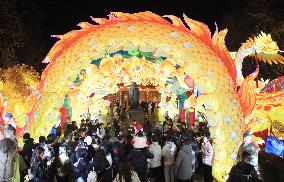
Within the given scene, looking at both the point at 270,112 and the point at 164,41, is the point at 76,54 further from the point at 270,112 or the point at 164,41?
the point at 270,112

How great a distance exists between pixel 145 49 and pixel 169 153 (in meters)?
3.30

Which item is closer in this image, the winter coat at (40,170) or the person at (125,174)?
the person at (125,174)

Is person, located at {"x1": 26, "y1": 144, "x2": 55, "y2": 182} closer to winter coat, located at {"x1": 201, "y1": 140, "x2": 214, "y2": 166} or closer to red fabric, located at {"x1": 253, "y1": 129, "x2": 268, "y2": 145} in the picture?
winter coat, located at {"x1": 201, "y1": 140, "x2": 214, "y2": 166}

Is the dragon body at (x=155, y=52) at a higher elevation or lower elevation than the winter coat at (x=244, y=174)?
higher

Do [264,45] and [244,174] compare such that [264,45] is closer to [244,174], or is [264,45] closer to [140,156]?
[140,156]

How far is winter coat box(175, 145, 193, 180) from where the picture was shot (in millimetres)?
8695

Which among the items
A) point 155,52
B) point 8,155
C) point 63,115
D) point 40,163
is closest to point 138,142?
point 40,163

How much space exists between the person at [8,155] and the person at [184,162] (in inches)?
144

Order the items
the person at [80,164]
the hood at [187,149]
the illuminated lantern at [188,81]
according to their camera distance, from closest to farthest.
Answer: the person at [80,164], the hood at [187,149], the illuminated lantern at [188,81]

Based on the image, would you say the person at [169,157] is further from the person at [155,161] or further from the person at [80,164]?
the person at [80,164]

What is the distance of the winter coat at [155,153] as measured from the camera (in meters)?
9.40

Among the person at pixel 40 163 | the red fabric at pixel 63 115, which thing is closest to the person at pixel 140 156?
the person at pixel 40 163

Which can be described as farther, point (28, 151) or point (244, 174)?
point (28, 151)

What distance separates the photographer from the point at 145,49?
11.2 metres
